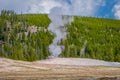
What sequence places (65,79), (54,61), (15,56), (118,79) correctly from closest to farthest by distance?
1. (118,79)
2. (65,79)
3. (54,61)
4. (15,56)

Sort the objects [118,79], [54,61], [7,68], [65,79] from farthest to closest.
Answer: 1. [54,61]
2. [7,68]
3. [65,79]
4. [118,79]

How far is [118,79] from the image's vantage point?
133ft

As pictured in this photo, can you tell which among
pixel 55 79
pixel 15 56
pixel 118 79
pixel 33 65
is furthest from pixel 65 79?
pixel 15 56

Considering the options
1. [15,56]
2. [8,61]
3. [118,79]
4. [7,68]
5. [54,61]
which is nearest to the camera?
[118,79]

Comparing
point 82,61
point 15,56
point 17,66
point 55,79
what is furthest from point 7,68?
point 15,56

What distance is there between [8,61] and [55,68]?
987 centimetres

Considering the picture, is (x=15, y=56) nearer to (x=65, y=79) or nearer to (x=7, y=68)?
(x=7, y=68)

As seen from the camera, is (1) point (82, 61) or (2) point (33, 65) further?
(1) point (82, 61)

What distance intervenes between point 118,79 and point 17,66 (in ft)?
127

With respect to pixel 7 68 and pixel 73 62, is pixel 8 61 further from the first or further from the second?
pixel 73 62

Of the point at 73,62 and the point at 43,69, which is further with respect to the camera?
the point at 73,62

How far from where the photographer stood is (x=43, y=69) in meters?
76.8

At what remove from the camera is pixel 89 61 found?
103562 mm

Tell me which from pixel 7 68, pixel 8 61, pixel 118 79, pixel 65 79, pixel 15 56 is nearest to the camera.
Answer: pixel 118 79
